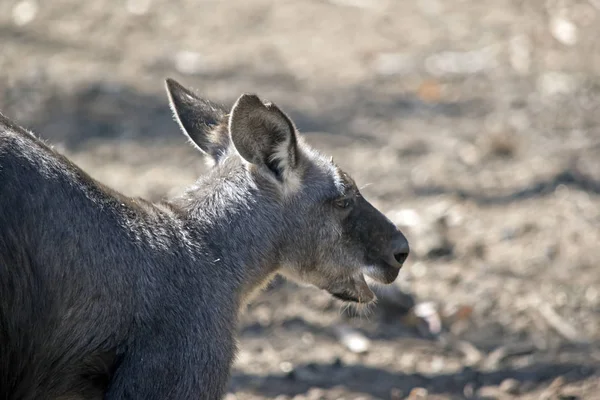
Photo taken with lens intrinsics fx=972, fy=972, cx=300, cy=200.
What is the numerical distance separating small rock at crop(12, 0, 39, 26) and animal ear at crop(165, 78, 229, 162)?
641cm

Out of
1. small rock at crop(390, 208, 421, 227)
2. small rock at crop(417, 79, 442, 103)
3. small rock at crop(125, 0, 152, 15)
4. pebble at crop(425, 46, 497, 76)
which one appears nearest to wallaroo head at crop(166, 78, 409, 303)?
small rock at crop(390, 208, 421, 227)

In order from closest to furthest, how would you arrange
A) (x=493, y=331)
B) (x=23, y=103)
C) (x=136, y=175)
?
(x=493, y=331), (x=136, y=175), (x=23, y=103)

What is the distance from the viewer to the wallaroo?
13.3 ft

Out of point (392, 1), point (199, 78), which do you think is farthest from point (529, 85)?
point (199, 78)

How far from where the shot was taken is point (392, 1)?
1143 cm

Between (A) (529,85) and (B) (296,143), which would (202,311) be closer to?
(B) (296,143)

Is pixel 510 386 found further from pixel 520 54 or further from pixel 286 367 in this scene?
pixel 520 54

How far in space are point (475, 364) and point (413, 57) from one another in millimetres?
4887

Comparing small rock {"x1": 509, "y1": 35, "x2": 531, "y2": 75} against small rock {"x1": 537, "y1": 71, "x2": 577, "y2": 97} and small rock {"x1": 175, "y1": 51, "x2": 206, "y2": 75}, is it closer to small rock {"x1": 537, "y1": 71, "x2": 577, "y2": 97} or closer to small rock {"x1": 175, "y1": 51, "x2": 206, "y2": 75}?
Answer: small rock {"x1": 537, "y1": 71, "x2": 577, "y2": 97}

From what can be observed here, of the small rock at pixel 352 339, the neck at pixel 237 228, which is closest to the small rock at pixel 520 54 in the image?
the small rock at pixel 352 339

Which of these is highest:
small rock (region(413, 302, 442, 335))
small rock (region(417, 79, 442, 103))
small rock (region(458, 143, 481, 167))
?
small rock (region(417, 79, 442, 103))

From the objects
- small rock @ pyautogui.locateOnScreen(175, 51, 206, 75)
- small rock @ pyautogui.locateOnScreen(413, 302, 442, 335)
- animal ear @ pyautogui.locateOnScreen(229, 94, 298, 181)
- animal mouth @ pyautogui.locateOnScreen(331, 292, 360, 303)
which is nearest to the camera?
animal ear @ pyautogui.locateOnScreen(229, 94, 298, 181)

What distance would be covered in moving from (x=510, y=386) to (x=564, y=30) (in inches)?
233

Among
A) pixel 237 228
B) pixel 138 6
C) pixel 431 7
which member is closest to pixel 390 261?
pixel 237 228
